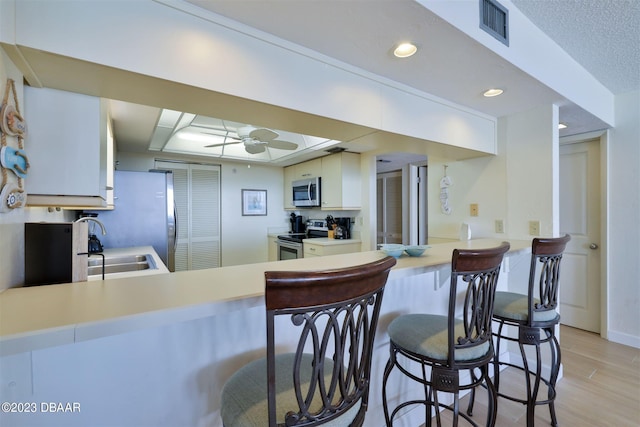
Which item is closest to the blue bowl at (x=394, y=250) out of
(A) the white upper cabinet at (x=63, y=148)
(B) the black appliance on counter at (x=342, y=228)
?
(A) the white upper cabinet at (x=63, y=148)

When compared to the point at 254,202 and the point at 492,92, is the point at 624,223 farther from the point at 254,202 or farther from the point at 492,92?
the point at 254,202

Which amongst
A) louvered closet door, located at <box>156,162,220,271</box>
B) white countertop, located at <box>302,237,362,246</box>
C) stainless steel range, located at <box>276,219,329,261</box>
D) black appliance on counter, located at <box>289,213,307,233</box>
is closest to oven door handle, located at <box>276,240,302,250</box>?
stainless steel range, located at <box>276,219,329,261</box>

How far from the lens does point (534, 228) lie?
221 cm

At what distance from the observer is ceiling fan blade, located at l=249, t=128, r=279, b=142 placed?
258cm

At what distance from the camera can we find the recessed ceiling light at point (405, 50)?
1364 mm

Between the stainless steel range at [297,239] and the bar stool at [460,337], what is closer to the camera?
the bar stool at [460,337]

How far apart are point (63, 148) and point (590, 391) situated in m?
3.48

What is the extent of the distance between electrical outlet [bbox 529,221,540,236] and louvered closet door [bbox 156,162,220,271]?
397cm

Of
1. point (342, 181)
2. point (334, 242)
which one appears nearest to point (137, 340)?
point (334, 242)

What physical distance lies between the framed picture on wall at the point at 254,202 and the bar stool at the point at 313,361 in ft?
12.8

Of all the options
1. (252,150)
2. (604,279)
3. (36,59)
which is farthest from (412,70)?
(604,279)

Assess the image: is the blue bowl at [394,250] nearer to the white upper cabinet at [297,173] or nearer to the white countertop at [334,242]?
the white countertop at [334,242]

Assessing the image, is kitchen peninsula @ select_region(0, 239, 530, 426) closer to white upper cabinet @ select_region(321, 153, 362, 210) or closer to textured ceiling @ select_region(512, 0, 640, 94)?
textured ceiling @ select_region(512, 0, 640, 94)

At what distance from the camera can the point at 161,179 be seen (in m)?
2.93
